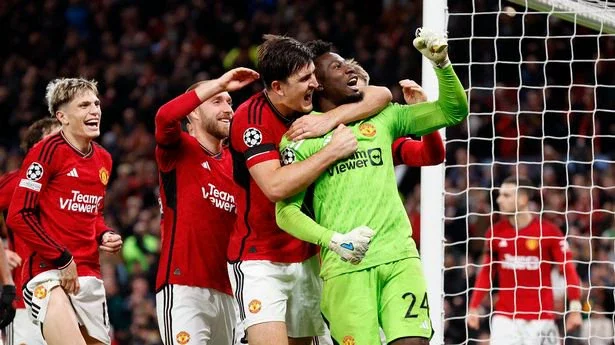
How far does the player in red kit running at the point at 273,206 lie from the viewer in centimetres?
590

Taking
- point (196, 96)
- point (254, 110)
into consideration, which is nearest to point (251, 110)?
point (254, 110)

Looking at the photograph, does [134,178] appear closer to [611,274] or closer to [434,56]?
[611,274]

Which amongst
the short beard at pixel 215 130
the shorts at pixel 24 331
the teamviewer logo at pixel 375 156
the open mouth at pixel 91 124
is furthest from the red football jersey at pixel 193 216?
the shorts at pixel 24 331

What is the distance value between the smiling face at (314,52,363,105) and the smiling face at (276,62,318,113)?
72 millimetres

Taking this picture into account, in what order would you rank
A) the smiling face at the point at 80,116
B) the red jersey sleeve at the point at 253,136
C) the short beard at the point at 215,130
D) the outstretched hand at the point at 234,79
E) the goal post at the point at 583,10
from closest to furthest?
the red jersey sleeve at the point at 253,136 < the outstretched hand at the point at 234,79 < the short beard at the point at 215,130 < the smiling face at the point at 80,116 < the goal post at the point at 583,10

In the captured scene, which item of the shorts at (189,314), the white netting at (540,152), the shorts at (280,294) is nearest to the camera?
the shorts at (280,294)

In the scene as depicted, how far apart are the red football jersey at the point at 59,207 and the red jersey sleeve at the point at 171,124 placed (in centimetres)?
62

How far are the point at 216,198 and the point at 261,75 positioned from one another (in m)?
0.97

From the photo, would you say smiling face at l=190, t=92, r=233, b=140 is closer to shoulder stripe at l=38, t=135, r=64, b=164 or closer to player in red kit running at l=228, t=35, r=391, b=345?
player in red kit running at l=228, t=35, r=391, b=345

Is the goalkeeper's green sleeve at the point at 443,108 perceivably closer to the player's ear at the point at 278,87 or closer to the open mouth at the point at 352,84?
the open mouth at the point at 352,84

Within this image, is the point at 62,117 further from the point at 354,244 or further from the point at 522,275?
the point at 522,275

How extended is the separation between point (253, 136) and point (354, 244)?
919 millimetres

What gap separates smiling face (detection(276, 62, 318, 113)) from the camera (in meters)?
5.96

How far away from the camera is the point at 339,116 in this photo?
19.4 feet
